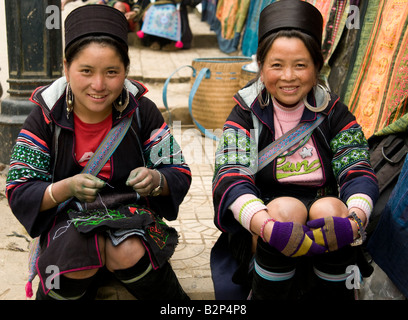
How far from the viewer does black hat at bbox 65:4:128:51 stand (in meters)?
2.11

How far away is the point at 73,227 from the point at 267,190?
0.92 metres

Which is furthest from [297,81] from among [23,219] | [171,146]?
[23,219]

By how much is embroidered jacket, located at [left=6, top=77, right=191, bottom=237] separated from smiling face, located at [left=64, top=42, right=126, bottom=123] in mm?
131

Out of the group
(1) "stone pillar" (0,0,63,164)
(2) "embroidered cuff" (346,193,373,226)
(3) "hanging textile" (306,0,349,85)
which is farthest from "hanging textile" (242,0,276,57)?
(2) "embroidered cuff" (346,193,373,226)

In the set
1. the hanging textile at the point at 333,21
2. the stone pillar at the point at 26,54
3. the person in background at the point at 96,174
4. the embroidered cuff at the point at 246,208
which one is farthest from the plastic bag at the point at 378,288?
the stone pillar at the point at 26,54

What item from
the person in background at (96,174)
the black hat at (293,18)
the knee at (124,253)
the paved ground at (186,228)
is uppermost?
the black hat at (293,18)

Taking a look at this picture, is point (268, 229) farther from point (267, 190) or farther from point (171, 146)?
point (171, 146)

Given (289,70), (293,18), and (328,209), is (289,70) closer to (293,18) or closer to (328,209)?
(293,18)

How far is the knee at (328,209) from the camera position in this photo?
2053 mm

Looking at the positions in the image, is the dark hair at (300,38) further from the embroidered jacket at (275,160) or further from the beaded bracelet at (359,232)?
the beaded bracelet at (359,232)

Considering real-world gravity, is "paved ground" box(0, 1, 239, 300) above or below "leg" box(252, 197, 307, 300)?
below

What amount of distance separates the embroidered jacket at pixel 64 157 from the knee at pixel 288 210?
482 mm

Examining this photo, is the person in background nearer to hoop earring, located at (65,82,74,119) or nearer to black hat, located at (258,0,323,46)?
hoop earring, located at (65,82,74,119)

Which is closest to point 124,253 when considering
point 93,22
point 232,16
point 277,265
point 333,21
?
point 277,265
